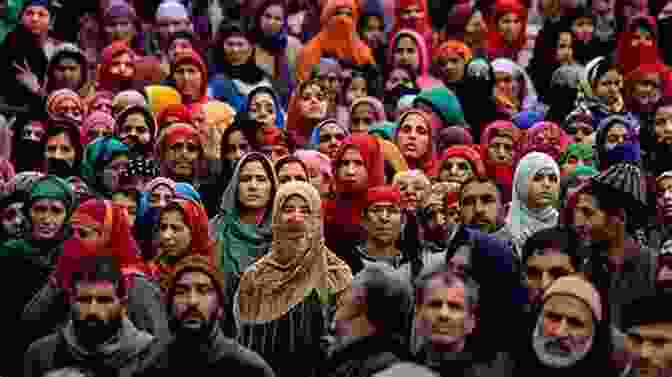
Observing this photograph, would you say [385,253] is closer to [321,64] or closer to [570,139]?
[570,139]

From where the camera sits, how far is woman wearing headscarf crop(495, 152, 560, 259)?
35.6 feet

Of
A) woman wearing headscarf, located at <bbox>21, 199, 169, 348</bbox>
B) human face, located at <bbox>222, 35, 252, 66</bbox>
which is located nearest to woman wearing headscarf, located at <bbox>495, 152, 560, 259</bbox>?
woman wearing headscarf, located at <bbox>21, 199, 169, 348</bbox>

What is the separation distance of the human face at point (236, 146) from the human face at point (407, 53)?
2.85m

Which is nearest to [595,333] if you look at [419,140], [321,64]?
[419,140]

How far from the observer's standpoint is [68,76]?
1378cm

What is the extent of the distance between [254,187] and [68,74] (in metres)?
3.48

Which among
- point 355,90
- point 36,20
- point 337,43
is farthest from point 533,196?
point 36,20

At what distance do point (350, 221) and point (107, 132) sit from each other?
2325 mm

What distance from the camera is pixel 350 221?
10.9 meters

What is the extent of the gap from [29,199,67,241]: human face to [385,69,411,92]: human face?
445 centimetres

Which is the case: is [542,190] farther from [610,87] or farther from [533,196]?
[610,87]

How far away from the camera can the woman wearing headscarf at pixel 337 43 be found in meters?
14.9

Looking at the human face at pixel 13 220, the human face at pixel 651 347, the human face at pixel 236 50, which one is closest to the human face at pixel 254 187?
the human face at pixel 13 220

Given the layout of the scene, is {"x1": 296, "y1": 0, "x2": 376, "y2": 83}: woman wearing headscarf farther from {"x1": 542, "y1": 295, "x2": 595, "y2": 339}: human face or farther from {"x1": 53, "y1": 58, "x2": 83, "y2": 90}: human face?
{"x1": 542, "y1": 295, "x2": 595, "y2": 339}: human face
